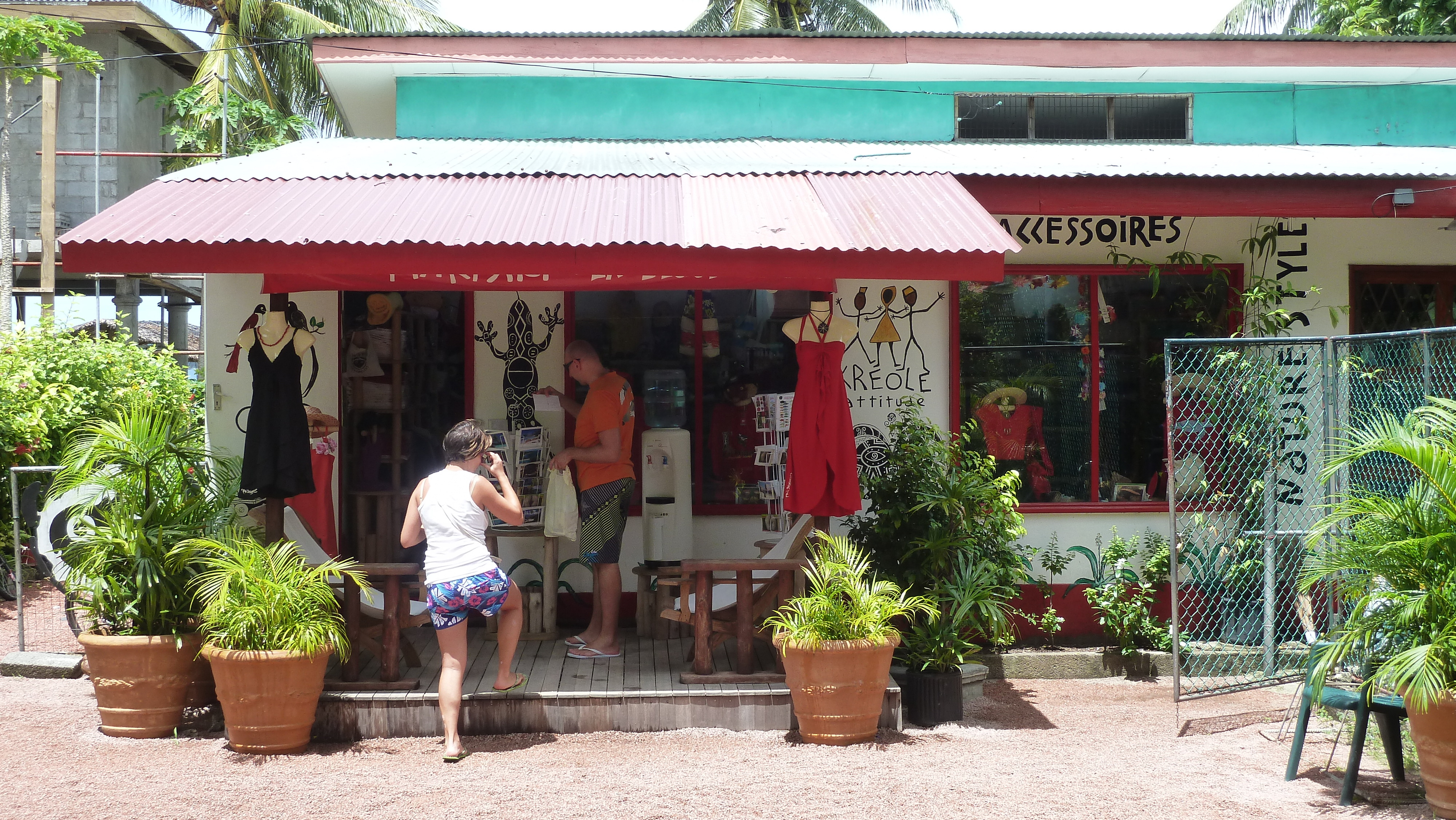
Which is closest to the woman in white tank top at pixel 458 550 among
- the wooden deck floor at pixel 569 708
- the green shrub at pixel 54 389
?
the wooden deck floor at pixel 569 708

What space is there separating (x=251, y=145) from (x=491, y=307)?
10.2m

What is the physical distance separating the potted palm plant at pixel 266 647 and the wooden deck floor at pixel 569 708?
287 millimetres

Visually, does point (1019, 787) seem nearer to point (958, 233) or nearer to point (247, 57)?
point (958, 233)

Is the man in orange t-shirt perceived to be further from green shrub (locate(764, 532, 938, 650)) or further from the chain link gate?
the chain link gate

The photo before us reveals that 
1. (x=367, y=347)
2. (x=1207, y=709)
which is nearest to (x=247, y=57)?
(x=367, y=347)

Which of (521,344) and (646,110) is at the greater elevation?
(646,110)

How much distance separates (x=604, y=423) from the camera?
629cm

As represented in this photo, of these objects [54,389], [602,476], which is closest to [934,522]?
[602,476]

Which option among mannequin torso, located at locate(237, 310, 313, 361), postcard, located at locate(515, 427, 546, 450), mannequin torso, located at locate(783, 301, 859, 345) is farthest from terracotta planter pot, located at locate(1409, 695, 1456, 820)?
mannequin torso, located at locate(237, 310, 313, 361)

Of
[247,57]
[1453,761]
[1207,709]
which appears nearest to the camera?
[1453,761]

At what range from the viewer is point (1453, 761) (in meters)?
4.19

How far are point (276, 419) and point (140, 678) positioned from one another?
4.85ft

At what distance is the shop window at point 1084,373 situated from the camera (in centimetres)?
766

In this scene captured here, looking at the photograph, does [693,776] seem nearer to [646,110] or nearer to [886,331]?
[886,331]
